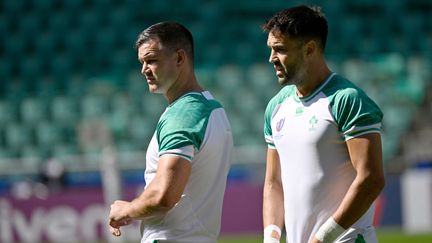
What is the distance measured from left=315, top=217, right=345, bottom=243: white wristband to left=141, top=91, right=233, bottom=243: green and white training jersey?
1.67ft

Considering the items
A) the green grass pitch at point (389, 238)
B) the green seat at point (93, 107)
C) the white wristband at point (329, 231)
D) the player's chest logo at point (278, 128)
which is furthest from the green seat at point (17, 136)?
the white wristband at point (329, 231)

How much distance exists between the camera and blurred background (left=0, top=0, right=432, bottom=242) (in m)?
17.2

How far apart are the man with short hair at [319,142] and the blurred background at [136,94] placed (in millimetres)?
11773

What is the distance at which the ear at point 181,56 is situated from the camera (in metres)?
4.84

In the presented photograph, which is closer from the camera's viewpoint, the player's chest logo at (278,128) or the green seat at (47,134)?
the player's chest logo at (278,128)

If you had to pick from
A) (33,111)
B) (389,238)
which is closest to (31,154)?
(33,111)

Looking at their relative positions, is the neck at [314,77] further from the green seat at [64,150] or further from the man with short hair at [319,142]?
the green seat at [64,150]

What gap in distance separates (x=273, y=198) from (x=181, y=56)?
0.86 meters

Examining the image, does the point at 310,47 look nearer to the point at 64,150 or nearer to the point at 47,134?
the point at 64,150

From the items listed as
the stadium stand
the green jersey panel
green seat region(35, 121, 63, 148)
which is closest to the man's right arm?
the green jersey panel

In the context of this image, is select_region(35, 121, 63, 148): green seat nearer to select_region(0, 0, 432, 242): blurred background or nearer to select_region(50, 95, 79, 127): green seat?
select_region(0, 0, 432, 242): blurred background

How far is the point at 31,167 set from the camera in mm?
18703

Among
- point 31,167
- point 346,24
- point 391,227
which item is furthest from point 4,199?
point 346,24

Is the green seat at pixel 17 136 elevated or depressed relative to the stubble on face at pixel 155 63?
depressed
